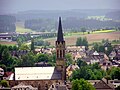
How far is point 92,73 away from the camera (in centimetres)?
6353

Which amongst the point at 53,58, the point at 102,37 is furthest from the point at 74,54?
the point at 102,37

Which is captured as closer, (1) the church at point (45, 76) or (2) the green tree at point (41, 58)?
(1) the church at point (45, 76)

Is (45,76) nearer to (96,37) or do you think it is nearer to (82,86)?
(82,86)

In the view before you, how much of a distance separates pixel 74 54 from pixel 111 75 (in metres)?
45.1

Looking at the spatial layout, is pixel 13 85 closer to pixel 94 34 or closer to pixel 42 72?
pixel 42 72

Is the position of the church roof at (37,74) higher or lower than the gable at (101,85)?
higher

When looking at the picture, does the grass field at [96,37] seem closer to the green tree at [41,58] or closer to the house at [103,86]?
the green tree at [41,58]

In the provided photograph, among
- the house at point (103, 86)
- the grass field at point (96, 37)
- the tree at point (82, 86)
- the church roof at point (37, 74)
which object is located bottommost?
the grass field at point (96, 37)

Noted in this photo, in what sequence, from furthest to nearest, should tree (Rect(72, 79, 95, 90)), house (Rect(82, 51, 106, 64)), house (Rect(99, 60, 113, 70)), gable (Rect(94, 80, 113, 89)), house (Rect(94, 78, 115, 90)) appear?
house (Rect(82, 51, 106, 64)) < house (Rect(99, 60, 113, 70)) < gable (Rect(94, 80, 113, 89)) < house (Rect(94, 78, 115, 90)) < tree (Rect(72, 79, 95, 90))

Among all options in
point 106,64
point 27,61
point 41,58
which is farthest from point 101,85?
point 41,58

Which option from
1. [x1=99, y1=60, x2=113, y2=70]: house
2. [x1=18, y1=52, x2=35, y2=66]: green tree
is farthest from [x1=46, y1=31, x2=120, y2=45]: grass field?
[x1=18, y1=52, x2=35, y2=66]: green tree

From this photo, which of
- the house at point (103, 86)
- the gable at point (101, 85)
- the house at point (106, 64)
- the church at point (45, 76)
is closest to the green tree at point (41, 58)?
the house at point (106, 64)

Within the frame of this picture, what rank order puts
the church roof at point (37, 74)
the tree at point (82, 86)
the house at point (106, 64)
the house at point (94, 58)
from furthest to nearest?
the house at point (94, 58)
the house at point (106, 64)
the church roof at point (37, 74)
the tree at point (82, 86)

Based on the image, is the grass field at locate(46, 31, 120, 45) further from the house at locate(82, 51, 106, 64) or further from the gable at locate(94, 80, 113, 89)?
the gable at locate(94, 80, 113, 89)
